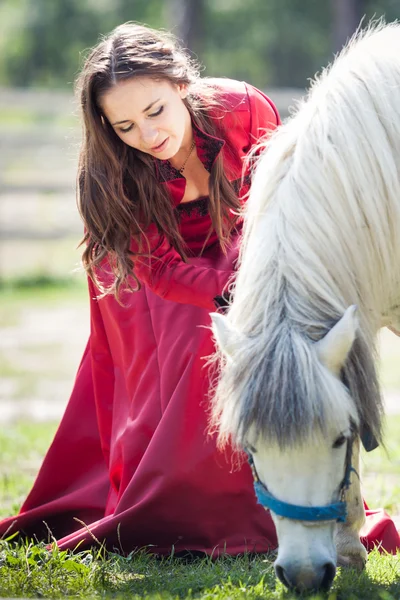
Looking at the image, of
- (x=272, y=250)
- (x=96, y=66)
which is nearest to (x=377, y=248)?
(x=272, y=250)

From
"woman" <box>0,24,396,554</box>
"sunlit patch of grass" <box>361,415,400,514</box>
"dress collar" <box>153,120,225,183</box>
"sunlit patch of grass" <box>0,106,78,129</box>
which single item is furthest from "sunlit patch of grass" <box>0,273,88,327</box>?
"sunlit patch of grass" <box>0,106,78,129</box>

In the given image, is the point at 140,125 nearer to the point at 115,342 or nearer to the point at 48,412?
the point at 115,342

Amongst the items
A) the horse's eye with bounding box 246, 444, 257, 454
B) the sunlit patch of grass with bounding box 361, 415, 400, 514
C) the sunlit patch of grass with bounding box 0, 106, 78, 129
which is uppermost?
the horse's eye with bounding box 246, 444, 257, 454

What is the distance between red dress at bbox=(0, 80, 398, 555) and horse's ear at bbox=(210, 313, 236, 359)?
1.61ft

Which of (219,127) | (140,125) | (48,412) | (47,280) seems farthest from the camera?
(47,280)

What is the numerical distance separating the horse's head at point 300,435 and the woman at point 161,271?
1.91 feet

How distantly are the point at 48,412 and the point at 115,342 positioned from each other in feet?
8.53

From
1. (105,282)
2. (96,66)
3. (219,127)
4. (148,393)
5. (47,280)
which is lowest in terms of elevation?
(47,280)

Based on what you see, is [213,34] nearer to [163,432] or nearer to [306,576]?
[163,432]

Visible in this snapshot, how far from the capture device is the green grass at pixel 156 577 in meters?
2.51

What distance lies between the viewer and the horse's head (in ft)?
7.18

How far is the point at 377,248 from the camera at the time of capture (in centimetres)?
248

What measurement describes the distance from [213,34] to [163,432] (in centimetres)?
2539

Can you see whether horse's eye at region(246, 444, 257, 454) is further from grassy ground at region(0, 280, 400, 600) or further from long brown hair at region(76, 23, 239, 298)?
long brown hair at region(76, 23, 239, 298)
